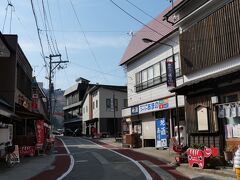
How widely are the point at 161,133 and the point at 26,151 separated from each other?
1043cm

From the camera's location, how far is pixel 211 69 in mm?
18188

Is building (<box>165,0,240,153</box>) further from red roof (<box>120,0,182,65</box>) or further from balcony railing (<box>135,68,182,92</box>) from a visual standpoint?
balcony railing (<box>135,68,182,92</box>)

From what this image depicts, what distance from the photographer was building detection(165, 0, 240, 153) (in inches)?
639

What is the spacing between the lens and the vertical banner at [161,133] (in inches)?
1125

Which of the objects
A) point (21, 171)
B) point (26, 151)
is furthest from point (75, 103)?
point (21, 171)

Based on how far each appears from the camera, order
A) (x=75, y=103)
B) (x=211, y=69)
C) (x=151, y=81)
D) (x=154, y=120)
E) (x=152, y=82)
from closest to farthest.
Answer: (x=211, y=69)
(x=152, y=82)
(x=151, y=81)
(x=154, y=120)
(x=75, y=103)

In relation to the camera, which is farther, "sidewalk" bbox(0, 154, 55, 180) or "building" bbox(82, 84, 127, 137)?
"building" bbox(82, 84, 127, 137)

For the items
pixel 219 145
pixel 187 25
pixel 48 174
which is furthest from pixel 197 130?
pixel 48 174

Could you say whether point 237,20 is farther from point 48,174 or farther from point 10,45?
point 10,45

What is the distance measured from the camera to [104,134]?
189ft

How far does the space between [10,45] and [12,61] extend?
1.16 meters

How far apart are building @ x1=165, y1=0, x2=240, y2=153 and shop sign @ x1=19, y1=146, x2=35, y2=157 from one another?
11685 millimetres

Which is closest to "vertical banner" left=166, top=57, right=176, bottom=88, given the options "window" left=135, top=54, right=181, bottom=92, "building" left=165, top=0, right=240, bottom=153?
"building" left=165, top=0, right=240, bottom=153

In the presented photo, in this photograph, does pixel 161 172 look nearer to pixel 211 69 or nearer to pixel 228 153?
pixel 228 153
